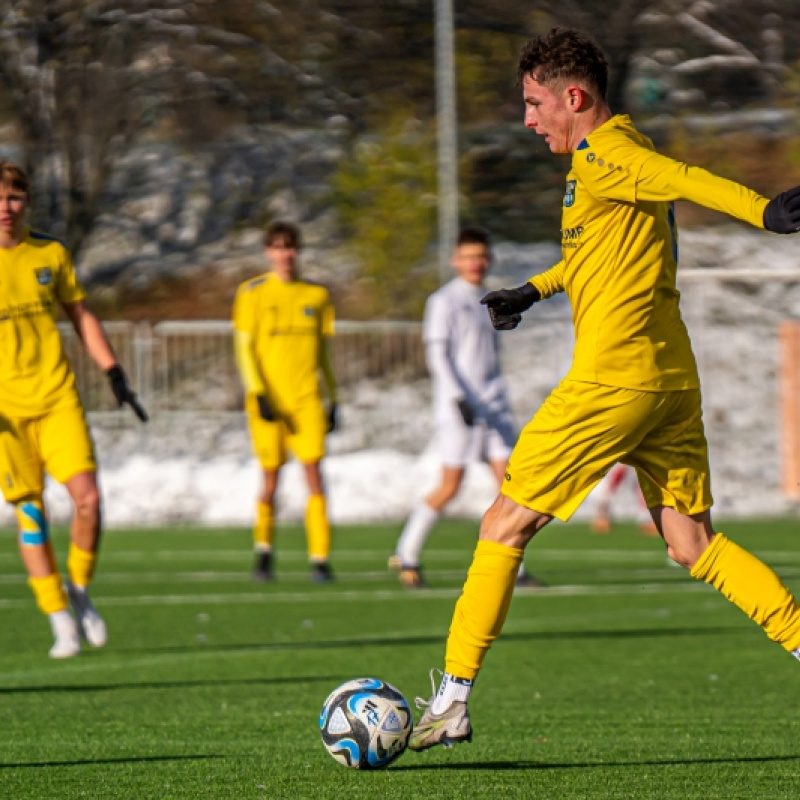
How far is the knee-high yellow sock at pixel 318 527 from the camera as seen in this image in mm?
12688

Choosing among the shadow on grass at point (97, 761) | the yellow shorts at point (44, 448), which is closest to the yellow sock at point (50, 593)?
the yellow shorts at point (44, 448)

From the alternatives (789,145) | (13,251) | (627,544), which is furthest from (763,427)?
(13,251)

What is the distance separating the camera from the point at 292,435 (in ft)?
43.4

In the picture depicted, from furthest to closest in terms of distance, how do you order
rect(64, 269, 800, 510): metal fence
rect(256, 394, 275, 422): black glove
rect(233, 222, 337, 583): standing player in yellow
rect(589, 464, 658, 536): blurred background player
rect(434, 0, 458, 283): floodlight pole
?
rect(434, 0, 458, 283): floodlight pole < rect(64, 269, 800, 510): metal fence < rect(589, 464, 658, 536): blurred background player < rect(233, 222, 337, 583): standing player in yellow < rect(256, 394, 275, 422): black glove

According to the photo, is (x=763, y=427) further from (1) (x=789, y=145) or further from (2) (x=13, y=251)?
(2) (x=13, y=251)

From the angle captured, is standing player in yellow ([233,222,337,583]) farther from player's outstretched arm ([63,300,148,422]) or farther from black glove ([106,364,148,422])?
black glove ([106,364,148,422])

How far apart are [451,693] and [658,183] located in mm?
1576

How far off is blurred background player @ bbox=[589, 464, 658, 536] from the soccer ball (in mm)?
11464

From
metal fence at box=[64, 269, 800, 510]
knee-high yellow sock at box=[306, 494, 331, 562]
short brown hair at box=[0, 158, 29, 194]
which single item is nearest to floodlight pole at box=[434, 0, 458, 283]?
metal fence at box=[64, 269, 800, 510]

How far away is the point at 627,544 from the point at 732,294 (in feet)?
20.8

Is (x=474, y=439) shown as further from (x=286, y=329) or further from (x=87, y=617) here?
(x=87, y=617)

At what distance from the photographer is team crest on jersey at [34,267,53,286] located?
27.5ft

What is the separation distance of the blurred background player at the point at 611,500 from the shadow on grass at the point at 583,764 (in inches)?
438

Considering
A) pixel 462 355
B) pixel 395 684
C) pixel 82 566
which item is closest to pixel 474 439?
pixel 462 355
